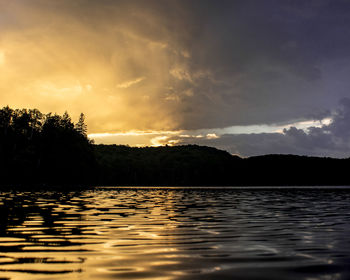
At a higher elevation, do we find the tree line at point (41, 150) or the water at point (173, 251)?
the tree line at point (41, 150)

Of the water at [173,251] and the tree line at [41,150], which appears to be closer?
the water at [173,251]

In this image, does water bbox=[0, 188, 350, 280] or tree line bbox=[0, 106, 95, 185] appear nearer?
water bbox=[0, 188, 350, 280]

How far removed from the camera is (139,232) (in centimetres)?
1634

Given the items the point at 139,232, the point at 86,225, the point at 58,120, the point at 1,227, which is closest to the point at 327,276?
the point at 139,232

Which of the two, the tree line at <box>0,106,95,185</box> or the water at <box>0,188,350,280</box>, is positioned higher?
the tree line at <box>0,106,95,185</box>

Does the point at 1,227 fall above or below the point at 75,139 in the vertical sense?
below

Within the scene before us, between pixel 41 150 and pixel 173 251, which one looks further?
pixel 41 150

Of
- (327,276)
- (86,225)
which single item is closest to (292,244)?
(327,276)

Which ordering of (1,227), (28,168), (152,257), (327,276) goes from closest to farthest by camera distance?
(327,276) < (152,257) < (1,227) < (28,168)

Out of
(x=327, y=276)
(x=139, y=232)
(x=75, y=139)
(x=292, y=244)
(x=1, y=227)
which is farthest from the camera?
(x=75, y=139)

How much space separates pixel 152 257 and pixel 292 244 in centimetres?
523

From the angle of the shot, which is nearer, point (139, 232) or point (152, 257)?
point (152, 257)

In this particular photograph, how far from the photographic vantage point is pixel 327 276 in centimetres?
855

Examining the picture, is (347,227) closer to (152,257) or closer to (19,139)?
(152,257)
